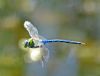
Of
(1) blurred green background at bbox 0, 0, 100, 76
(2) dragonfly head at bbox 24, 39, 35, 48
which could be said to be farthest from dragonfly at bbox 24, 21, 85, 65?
(1) blurred green background at bbox 0, 0, 100, 76

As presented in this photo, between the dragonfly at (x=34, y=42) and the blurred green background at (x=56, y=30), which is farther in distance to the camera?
the blurred green background at (x=56, y=30)

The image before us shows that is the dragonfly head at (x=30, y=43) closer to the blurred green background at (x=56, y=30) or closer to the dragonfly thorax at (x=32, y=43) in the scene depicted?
the dragonfly thorax at (x=32, y=43)

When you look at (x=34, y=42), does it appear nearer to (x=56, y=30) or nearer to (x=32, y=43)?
(x=32, y=43)

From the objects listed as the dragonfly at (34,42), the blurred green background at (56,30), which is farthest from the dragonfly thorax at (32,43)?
the blurred green background at (56,30)

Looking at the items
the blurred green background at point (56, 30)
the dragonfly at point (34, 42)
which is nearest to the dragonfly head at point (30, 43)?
the dragonfly at point (34, 42)

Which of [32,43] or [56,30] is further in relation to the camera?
[56,30]

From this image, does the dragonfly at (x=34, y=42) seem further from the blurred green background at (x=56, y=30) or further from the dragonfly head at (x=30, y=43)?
the blurred green background at (x=56, y=30)

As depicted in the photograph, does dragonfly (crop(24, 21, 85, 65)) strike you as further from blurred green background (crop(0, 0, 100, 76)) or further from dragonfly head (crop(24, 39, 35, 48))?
blurred green background (crop(0, 0, 100, 76))

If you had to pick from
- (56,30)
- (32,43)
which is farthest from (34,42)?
(56,30)

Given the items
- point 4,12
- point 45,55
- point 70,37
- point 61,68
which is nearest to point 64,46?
point 70,37

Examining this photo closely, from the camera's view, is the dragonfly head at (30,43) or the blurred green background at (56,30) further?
the blurred green background at (56,30)
